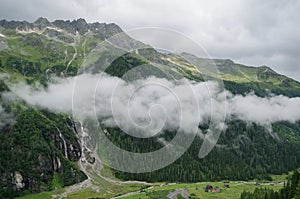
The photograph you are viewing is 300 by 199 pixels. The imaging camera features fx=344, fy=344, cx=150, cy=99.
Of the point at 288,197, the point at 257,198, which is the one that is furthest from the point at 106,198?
the point at 288,197

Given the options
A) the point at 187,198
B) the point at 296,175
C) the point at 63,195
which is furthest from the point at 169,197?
the point at 296,175

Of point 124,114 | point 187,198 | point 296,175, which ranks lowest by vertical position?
point 187,198

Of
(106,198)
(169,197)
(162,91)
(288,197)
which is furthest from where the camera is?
(162,91)

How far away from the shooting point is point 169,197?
16875cm

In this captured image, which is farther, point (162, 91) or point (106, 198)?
point (162, 91)

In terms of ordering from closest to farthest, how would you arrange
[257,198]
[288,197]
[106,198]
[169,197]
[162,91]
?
[288,197], [257,198], [169,197], [106,198], [162,91]

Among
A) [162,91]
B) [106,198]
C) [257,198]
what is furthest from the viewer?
[162,91]

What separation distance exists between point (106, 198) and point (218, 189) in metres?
63.4

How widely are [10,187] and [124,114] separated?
75.7m

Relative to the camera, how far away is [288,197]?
108 meters

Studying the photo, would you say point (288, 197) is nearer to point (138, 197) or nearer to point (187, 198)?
point (187, 198)

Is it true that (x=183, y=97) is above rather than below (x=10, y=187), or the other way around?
above

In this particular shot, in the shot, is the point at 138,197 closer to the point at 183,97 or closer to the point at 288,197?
the point at 183,97

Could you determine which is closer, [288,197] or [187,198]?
[288,197]
